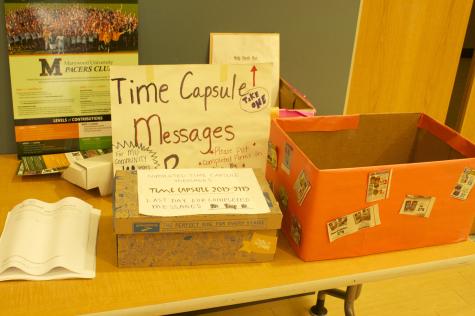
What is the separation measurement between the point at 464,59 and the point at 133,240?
1814 millimetres

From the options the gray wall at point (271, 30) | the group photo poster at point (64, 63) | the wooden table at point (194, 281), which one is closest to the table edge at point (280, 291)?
the wooden table at point (194, 281)

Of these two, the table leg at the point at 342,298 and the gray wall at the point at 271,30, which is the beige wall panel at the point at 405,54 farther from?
the table leg at the point at 342,298

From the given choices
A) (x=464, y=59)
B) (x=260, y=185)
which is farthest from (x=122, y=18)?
(x=464, y=59)

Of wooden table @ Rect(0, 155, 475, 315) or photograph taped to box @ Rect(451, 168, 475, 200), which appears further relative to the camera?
photograph taped to box @ Rect(451, 168, 475, 200)

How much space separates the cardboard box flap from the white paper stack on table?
0.38 ft

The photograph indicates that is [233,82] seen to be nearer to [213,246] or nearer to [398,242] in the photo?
[213,246]

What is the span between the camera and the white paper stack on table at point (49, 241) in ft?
2.89

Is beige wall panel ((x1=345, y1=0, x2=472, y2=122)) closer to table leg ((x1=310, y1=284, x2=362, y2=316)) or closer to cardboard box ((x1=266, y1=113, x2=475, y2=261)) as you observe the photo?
cardboard box ((x1=266, y1=113, x2=475, y2=261))

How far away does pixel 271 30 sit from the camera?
151 centimetres

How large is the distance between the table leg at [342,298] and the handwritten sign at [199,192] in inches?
27.3

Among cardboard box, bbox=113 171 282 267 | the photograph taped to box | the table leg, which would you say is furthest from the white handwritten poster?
the table leg

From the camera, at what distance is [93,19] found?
4.13 feet

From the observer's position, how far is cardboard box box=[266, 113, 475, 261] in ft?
3.12

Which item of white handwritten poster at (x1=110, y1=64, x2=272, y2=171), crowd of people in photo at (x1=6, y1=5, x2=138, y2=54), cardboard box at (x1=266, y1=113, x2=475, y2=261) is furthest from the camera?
crowd of people in photo at (x1=6, y1=5, x2=138, y2=54)
